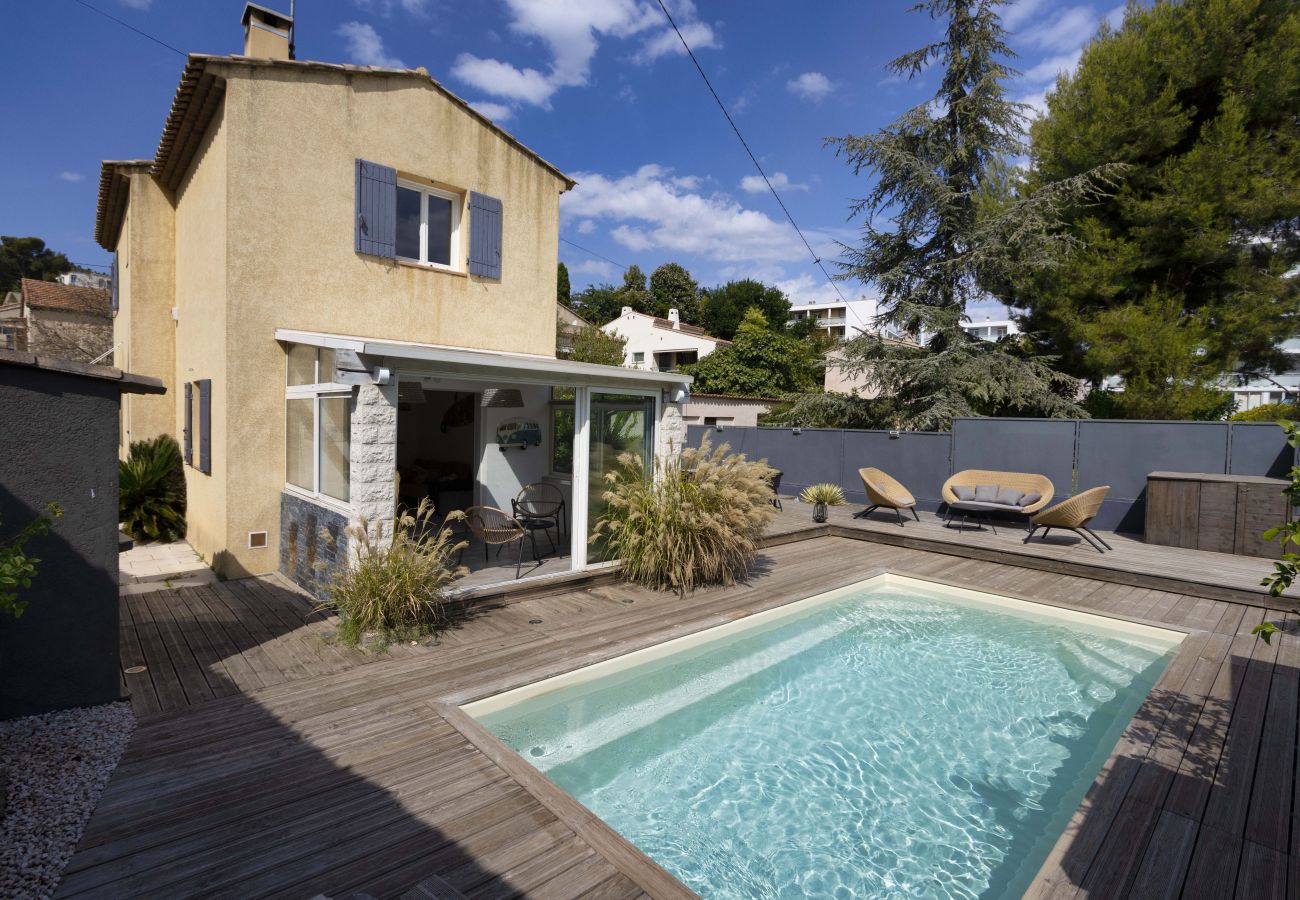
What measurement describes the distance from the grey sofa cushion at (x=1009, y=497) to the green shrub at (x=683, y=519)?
5.60 meters

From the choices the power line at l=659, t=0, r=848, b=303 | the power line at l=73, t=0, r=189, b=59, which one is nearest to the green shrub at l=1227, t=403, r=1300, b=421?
the power line at l=659, t=0, r=848, b=303

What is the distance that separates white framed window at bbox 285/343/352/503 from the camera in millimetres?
6047

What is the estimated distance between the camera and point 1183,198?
13055mm

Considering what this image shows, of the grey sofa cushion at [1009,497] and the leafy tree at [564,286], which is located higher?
the leafy tree at [564,286]

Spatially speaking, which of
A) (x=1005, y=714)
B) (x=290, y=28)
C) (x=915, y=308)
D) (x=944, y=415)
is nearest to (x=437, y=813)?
(x=1005, y=714)

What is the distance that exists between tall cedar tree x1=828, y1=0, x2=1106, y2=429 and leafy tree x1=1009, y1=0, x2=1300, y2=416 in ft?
3.33

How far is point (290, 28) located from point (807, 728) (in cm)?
1024

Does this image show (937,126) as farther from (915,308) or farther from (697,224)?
(697,224)

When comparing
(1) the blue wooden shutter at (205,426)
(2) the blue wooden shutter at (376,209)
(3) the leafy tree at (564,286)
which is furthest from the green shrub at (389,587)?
(3) the leafy tree at (564,286)

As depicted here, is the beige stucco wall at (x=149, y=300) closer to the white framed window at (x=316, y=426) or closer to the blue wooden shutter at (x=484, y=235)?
the white framed window at (x=316, y=426)

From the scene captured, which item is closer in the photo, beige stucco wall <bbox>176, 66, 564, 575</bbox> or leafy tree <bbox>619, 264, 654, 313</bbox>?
beige stucco wall <bbox>176, 66, 564, 575</bbox>

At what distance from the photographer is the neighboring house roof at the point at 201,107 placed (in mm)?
6883

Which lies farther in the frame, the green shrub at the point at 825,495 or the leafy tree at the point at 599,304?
the leafy tree at the point at 599,304

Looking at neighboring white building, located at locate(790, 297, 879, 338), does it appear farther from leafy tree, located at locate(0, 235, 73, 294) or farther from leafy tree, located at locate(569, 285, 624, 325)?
leafy tree, located at locate(0, 235, 73, 294)
